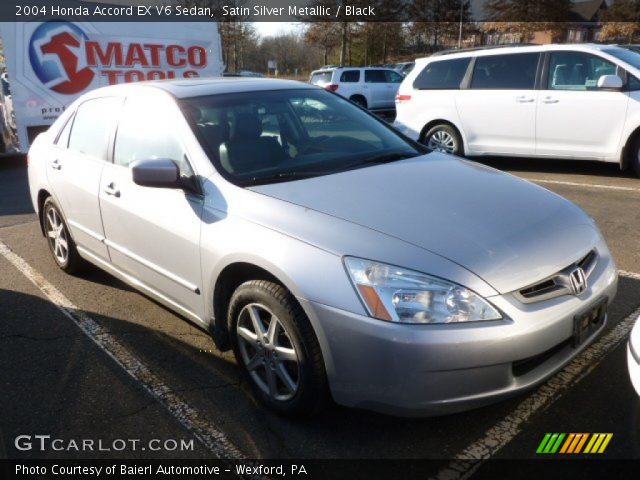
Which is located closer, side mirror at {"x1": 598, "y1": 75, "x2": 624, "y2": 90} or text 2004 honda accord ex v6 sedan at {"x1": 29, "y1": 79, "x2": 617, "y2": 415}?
text 2004 honda accord ex v6 sedan at {"x1": 29, "y1": 79, "x2": 617, "y2": 415}

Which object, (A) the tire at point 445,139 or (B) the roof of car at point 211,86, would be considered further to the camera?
(A) the tire at point 445,139

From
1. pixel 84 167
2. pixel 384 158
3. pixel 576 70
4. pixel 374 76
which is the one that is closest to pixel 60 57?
pixel 84 167

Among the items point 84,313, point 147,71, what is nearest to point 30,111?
point 147,71

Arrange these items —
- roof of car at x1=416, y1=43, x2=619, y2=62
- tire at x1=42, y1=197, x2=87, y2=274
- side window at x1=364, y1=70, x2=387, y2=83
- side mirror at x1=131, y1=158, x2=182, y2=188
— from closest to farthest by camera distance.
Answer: side mirror at x1=131, y1=158, x2=182, y2=188
tire at x1=42, y1=197, x2=87, y2=274
roof of car at x1=416, y1=43, x2=619, y2=62
side window at x1=364, y1=70, x2=387, y2=83

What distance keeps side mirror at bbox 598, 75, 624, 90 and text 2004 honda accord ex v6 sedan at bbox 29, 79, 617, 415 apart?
441cm

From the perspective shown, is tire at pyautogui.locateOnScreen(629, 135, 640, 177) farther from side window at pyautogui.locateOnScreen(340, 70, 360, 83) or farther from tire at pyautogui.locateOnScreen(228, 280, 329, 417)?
side window at pyautogui.locateOnScreen(340, 70, 360, 83)

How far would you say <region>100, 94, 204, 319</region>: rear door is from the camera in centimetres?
311

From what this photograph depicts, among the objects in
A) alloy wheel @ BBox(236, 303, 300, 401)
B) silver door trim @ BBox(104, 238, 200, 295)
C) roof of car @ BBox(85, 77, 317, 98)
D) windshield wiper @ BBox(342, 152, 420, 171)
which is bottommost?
alloy wheel @ BBox(236, 303, 300, 401)

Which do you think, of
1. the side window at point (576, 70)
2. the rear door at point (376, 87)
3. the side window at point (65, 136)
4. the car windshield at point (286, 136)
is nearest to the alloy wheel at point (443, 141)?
the side window at point (576, 70)

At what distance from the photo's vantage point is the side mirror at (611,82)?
7.04 meters

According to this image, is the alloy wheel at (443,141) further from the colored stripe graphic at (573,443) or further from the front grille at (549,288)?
the colored stripe graphic at (573,443)

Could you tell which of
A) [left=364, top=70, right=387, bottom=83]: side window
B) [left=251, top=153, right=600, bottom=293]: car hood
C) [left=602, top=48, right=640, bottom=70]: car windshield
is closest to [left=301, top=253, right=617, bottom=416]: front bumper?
[left=251, top=153, right=600, bottom=293]: car hood

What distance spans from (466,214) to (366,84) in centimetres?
1799

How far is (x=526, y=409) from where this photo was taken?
2756 millimetres
